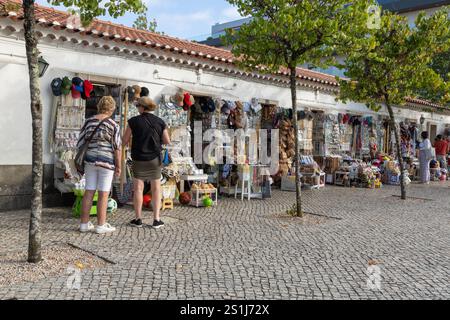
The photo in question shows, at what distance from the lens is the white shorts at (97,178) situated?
18.5 feet

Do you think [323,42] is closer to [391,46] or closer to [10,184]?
[391,46]

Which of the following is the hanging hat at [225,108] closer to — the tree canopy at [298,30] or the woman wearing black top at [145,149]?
the tree canopy at [298,30]

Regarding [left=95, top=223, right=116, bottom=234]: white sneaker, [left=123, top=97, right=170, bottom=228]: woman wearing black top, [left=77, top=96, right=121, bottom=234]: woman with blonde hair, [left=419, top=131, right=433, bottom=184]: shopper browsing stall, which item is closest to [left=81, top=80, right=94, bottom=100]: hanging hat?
[left=123, top=97, right=170, bottom=228]: woman wearing black top

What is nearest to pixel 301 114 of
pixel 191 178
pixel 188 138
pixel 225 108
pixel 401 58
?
pixel 225 108

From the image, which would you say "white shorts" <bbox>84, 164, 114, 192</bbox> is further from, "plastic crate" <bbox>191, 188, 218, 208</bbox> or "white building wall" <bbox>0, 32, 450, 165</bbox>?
"plastic crate" <bbox>191, 188, 218, 208</bbox>

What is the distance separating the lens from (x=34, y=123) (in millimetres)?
4309

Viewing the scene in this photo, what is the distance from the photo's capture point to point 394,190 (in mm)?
12094

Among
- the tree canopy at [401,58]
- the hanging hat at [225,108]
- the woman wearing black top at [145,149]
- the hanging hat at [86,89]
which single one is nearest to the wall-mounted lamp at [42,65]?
the hanging hat at [86,89]

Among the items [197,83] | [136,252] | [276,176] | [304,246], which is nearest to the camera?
[136,252]

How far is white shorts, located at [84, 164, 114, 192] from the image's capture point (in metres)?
5.62

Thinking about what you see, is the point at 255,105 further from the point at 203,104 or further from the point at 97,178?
the point at 97,178

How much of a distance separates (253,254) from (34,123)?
2.67 metres
